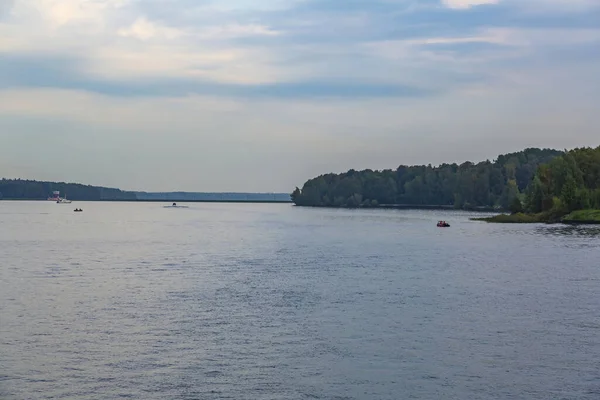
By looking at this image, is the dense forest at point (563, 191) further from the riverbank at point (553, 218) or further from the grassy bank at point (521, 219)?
the grassy bank at point (521, 219)

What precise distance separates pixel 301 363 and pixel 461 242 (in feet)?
295

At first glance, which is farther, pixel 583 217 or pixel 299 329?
pixel 583 217

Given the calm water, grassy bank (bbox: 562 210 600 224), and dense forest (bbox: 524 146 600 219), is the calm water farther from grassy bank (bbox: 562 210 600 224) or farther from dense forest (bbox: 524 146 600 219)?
dense forest (bbox: 524 146 600 219)

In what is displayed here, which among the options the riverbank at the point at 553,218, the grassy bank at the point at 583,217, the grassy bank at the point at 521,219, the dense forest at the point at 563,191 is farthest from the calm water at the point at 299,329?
the grassy bank at the point at 521,219

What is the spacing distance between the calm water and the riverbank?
101 meters

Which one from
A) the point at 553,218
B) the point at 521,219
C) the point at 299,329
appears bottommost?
the point at 299,329

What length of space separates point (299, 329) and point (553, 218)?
16193cm

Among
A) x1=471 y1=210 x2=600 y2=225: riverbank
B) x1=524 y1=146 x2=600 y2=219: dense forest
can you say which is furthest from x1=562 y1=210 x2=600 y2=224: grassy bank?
x1=524 y1=146 x2=600 y2=219: dense forest

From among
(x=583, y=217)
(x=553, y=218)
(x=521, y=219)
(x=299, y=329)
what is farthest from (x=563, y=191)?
(x=299, y=329)

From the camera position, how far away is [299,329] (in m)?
43.4

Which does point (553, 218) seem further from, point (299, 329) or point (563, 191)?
point (299, 329)

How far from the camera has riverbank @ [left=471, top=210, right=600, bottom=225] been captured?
180 metres

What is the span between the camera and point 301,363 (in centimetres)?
3553

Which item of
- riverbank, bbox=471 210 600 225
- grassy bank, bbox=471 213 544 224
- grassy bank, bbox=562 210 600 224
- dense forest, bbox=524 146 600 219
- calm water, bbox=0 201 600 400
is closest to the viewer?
calm water, bbox=0 201 600 400
